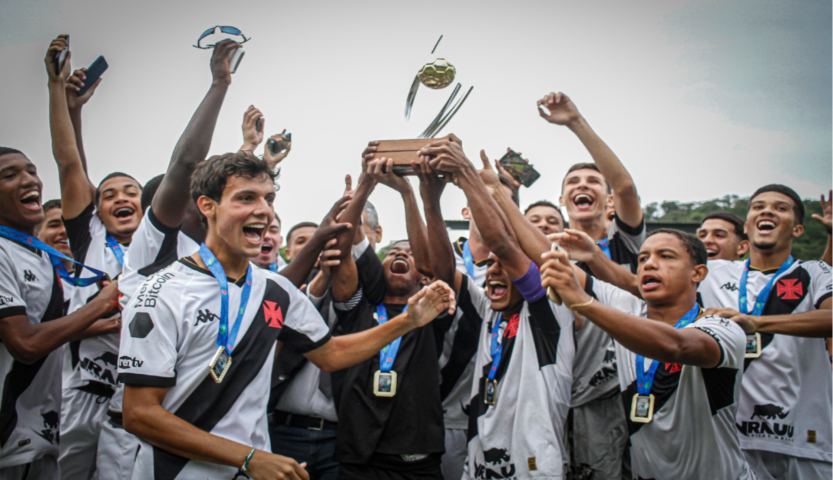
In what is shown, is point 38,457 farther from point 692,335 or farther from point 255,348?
point 692,335

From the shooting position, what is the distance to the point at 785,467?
14.6ft

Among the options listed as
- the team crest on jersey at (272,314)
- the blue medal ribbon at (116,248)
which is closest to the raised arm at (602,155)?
the team crest on jersey at (272,314)

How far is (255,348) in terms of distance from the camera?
296 centimetres

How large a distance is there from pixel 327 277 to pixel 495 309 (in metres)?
1.33

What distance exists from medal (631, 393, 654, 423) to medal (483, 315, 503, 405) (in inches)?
33.8

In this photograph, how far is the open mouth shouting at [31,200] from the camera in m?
3.75

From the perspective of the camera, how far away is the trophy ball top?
4074 mm

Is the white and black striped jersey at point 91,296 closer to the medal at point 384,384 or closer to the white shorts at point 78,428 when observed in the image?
the white shorts at point 78,428

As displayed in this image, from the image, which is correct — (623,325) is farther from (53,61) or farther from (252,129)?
(53,61)

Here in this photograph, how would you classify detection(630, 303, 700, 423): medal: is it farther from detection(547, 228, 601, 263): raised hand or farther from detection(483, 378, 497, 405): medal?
detection(483, 378, 497, 405): medal

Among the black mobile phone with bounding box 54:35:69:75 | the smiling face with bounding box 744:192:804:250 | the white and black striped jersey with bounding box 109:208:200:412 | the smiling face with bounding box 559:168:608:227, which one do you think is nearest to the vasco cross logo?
the white and black striped jersey with bounding box 109:208:200:412

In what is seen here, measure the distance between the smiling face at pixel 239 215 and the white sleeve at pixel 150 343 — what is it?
17.5 inches

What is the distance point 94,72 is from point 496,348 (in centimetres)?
367

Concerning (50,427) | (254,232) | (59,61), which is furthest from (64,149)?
(50,427)
